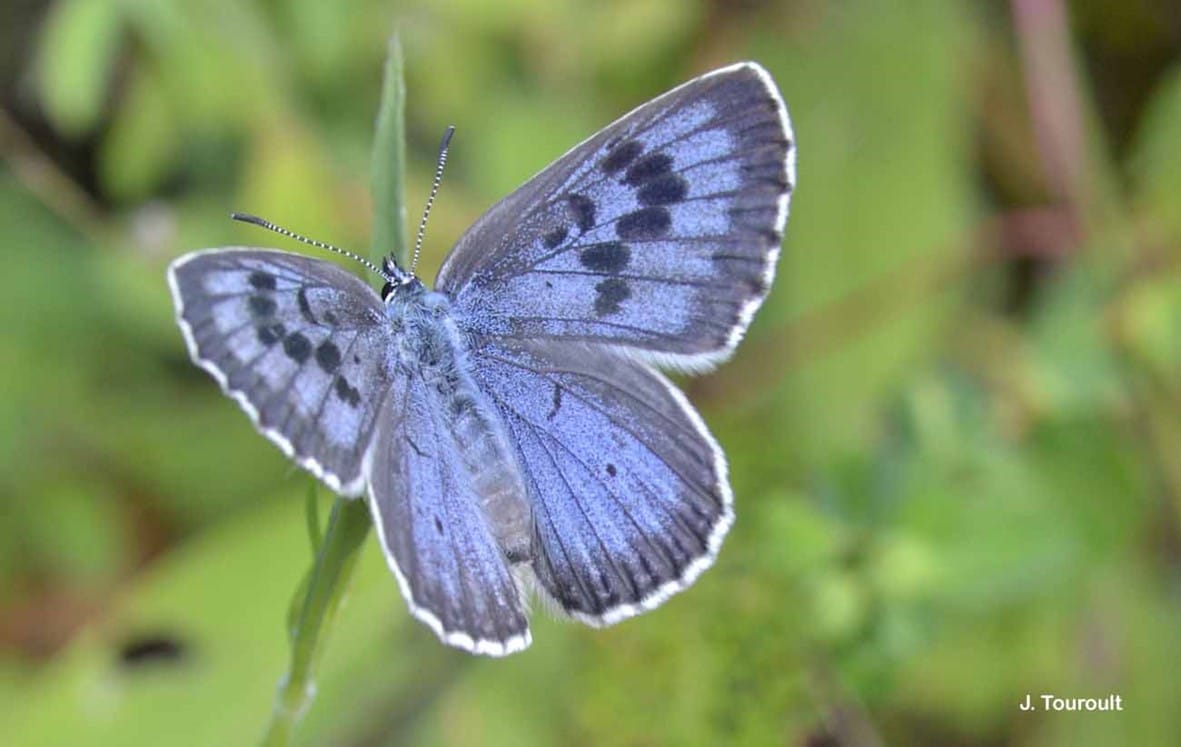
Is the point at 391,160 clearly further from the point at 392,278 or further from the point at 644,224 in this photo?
Answer: the point at 644,224

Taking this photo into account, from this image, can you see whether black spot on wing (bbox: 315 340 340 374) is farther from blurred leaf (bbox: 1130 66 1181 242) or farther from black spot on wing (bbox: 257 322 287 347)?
blurred leaf (bbox: 1130 66 1181 242)

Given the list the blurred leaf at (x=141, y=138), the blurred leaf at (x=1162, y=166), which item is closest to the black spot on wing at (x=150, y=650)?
the blurred leaf at (x=141, y=138)

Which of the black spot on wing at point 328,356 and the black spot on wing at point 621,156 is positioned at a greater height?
the black spot on wing at point 621,156

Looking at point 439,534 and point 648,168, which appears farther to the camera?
point 648,168

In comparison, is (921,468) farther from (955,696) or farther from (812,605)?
(955,696)

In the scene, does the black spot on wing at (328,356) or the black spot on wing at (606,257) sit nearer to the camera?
the black spot on wing at (328,356)

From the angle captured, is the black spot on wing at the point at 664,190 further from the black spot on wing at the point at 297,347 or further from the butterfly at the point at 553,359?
the black spot on wing at the point at 297,347

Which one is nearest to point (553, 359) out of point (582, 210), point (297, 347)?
point (582, 210)
